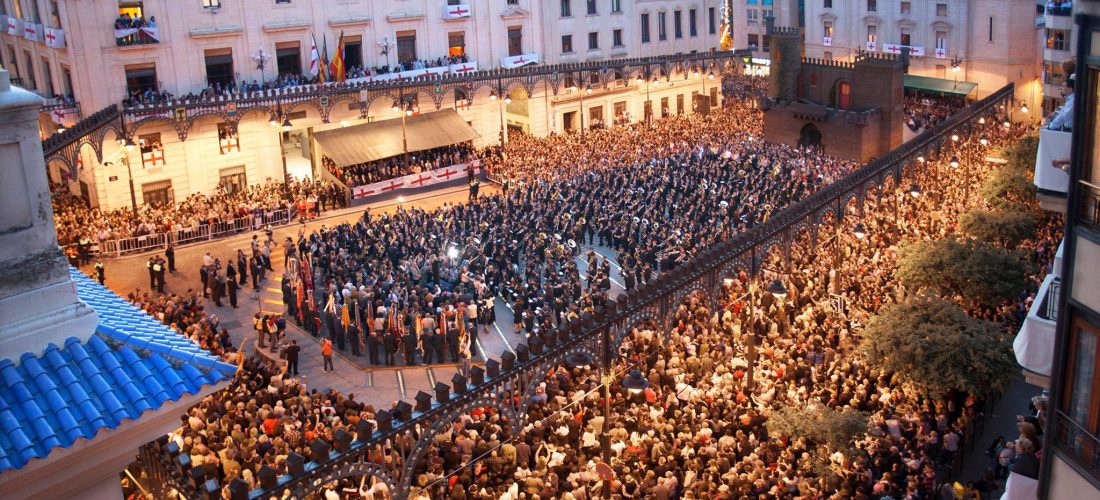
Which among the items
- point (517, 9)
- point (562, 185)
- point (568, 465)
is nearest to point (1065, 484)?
point (568, 465)

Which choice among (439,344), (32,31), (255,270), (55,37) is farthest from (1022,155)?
(32,31)

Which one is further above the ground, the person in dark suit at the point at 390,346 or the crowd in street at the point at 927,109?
the crowd in street at the point at 927,109

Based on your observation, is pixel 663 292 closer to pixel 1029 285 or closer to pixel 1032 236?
pixel 1029 285

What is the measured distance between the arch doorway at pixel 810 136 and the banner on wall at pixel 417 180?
1886cm

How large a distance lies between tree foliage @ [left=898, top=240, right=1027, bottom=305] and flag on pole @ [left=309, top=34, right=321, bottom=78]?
31.5m

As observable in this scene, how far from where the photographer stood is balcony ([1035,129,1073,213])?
1403 centimetres

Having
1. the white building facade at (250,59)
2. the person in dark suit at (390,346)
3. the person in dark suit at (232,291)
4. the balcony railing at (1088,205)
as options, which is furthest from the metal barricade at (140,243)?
the balcony railing at (1088,205)

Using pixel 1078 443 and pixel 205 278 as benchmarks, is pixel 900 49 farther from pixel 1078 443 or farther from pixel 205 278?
pixel 1078 443

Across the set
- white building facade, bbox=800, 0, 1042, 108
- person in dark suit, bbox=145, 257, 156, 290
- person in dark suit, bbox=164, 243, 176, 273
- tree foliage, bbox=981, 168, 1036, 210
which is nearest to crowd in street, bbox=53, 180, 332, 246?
person in dark suit, bbox=164, 243, 176, 273

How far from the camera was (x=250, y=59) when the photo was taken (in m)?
48.8

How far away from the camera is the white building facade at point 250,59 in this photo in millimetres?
44219

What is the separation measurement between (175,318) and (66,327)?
68.7ft

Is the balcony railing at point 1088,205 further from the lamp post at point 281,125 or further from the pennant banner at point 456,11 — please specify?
the pennant banner at point 456,11

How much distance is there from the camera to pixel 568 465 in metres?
19.8
